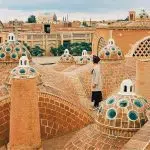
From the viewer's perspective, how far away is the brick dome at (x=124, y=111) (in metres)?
4.59

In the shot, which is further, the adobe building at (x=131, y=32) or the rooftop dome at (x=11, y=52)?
the adobe building at (x=131, y=32)

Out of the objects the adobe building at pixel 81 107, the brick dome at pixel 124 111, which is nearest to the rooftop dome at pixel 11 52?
the adobe building at pixel 81 107

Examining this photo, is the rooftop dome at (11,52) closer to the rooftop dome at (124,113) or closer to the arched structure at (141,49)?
the rooftop dome at (124,113)

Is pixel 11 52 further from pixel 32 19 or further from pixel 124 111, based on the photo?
pixel 32 19

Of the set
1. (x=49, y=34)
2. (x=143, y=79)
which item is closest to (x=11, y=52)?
(x=143, y=79)

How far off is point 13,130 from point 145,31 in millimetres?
9630

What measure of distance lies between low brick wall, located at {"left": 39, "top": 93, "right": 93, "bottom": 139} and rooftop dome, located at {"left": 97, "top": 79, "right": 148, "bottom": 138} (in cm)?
197

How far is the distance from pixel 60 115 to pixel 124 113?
2.31 meters

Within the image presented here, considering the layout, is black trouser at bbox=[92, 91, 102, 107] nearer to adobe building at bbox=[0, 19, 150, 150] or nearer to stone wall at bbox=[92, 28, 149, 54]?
adobe building at bbox=[0, 19, 150, 150]

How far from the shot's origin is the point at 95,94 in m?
7.20

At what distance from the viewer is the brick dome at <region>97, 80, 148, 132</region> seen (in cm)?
459

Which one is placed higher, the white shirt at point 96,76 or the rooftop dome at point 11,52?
the rooftop dome at point 11,52

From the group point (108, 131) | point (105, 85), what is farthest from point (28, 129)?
point (105, 85)

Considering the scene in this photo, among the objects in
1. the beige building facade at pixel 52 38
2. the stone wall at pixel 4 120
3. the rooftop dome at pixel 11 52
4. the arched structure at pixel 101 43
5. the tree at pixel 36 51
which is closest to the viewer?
the stone wall at pixel 4 120
